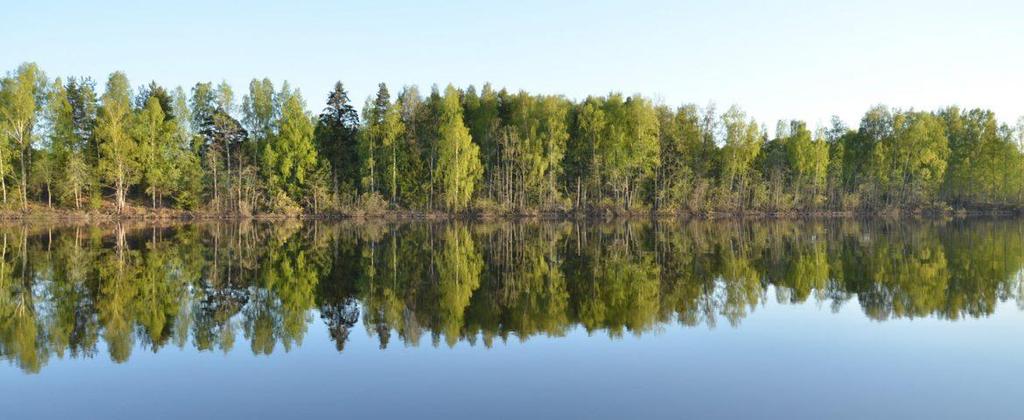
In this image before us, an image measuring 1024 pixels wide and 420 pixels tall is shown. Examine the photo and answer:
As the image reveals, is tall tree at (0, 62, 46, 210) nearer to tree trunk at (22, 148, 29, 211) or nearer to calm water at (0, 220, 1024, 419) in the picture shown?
tree trunk at (22, 148, 29, 211)

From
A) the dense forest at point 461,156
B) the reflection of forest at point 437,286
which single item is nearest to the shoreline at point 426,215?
the dense forest at point 461,156

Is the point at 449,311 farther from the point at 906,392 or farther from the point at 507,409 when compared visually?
the point at 906,392

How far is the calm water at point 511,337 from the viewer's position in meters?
9.93

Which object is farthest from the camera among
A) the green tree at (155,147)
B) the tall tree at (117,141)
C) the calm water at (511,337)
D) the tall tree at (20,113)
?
the green tree at (155,147)

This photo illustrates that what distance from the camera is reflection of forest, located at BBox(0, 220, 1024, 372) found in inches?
574

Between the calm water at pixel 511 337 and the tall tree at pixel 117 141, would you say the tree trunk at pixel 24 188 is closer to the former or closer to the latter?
the tall tree at pixel 117 141

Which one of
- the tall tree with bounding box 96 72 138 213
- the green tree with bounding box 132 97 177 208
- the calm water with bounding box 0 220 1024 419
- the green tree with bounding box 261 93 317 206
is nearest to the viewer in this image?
the calm water with bounding box 0 220 1024 419

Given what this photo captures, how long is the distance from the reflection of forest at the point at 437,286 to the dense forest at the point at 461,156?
2755 cm

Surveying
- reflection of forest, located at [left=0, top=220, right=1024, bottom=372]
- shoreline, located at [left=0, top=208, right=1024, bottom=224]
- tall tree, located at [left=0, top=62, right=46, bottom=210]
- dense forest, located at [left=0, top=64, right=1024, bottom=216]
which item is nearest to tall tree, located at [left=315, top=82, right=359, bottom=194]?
dense forest, located at [left=0, top=64, right=1024, bottom=216]

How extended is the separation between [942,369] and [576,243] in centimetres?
2472

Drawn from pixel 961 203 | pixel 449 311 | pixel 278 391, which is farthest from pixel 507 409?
pixel 961 203

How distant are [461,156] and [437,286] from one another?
148 ft

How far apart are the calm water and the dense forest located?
3749 centimetres

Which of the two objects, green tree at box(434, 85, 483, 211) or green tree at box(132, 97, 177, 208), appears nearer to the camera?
green tree at box(132, 97, 177, 208)
